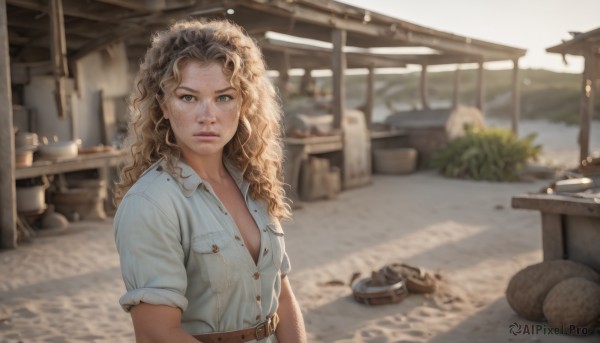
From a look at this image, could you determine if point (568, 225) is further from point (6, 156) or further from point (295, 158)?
point (6, 156)

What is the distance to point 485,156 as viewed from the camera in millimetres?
12422

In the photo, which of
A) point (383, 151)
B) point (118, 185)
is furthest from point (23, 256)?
point (383, 151)

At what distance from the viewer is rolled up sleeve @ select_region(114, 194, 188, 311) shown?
137 cm

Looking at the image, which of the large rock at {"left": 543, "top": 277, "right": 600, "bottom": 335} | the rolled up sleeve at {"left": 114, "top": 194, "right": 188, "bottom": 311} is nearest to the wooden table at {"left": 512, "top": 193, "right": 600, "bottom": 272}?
the large rock at {"left": 543, "top": 277, "right": 600, "bottom": 335}

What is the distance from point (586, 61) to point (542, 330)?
485 cm

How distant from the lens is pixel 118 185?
66.7 inches

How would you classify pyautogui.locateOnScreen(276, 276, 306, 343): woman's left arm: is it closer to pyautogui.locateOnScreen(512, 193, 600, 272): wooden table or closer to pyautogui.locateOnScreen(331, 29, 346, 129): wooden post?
pyautogui.locateOnScreen(512, 193, 600, 272): wooden table

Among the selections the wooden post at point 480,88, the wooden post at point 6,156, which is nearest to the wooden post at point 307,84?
the wooden post at point 480,88

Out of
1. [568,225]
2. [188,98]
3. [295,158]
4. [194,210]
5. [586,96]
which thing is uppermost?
[586,96]

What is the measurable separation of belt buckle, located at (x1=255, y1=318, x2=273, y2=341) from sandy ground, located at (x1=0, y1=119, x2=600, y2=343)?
2.32 meters

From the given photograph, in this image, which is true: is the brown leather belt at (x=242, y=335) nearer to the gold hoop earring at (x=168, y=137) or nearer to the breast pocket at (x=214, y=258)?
the breast pocket at (x=214, y=258)

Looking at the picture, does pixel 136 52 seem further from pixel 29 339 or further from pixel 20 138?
pixel 29 339

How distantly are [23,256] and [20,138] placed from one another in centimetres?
190

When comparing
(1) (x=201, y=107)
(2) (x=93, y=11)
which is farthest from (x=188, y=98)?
(2) (x=93, y=11)
